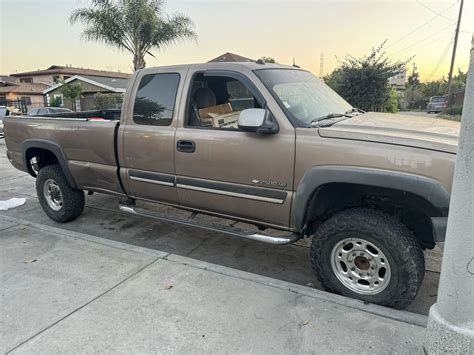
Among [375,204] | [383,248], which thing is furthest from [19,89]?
[383,248]

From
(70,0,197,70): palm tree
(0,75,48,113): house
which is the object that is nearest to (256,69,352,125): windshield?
(70,0,197,70): palm tree

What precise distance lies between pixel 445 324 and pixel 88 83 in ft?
113

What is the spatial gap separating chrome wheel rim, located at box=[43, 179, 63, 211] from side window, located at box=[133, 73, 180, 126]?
1.84 metres

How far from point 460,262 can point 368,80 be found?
42.0 ft

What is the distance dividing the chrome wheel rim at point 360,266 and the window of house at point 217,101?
1.57m

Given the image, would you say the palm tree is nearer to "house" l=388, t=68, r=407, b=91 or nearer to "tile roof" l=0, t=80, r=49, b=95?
"house" l=388, t=68, r=407, b=91

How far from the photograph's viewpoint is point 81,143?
462 centimetres

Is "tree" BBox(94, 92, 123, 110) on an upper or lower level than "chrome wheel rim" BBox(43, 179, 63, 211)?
upper

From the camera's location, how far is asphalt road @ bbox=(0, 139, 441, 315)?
152 inches

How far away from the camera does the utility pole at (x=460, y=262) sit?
6.51 ft

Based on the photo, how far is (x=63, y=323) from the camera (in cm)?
282

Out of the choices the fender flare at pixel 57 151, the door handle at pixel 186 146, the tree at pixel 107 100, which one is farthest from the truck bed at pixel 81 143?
the tree at pixel 107 100

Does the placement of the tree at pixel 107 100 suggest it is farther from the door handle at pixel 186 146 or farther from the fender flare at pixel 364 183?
the fender flare at pixel 364 183

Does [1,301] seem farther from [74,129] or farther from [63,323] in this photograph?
[74,129]
